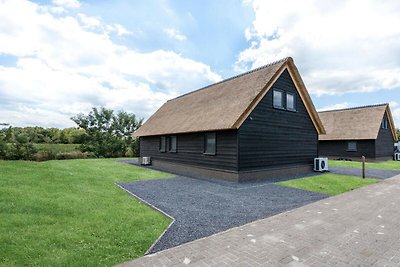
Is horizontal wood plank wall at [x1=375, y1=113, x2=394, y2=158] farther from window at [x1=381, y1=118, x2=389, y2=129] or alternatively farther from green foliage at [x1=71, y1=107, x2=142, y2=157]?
green foliage at [x1=71, y1=107, x2=142, y2=157]

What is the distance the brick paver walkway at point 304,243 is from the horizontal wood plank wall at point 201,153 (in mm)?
5943

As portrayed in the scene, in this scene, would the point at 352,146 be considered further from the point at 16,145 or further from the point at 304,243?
the point at 16,145

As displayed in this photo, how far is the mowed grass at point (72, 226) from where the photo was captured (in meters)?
4.34

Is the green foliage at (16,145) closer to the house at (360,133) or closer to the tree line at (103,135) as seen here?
the tree line at (103,135)

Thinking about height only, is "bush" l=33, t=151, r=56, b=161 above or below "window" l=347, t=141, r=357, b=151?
below

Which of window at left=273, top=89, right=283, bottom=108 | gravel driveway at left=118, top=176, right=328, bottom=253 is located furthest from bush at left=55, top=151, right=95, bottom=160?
window at left=273, top=89, right=283, bottom=108

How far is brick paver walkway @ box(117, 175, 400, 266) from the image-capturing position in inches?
A: 170

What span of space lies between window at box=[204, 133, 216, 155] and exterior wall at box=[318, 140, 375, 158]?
2123cm

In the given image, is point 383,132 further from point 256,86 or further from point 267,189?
point 267,189

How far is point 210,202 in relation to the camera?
8.70 metres

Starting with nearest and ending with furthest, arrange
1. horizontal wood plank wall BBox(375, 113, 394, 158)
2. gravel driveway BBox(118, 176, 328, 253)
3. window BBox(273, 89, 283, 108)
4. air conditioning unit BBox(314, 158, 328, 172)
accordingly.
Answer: gravel driveway BBox(118, 176, 328, 253) < window BBox(273, 89, 283, 108) < air conditioning unit BBox(314, 158, 328, 172) < horizontal wood plank wall BBox(375, 113, 394, 158)

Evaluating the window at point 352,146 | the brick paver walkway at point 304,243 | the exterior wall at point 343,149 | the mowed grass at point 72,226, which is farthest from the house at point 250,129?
the window at point 352,146

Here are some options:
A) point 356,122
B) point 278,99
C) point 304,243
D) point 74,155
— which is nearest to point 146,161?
point 74,155

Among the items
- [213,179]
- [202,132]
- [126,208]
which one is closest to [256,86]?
[202,132]
